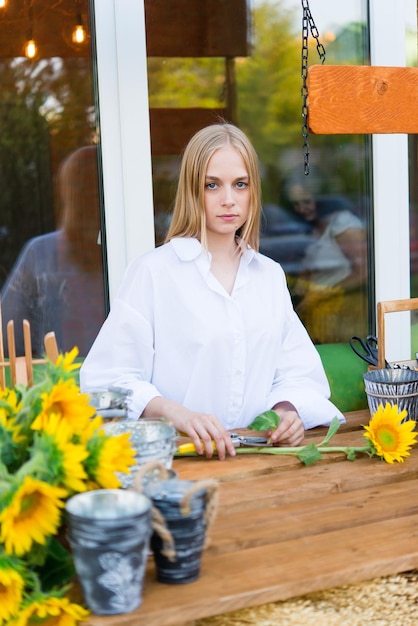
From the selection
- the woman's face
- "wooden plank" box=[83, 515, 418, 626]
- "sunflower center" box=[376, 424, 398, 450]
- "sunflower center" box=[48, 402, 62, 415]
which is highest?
the woman's face

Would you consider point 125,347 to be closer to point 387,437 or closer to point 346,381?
point 387,437

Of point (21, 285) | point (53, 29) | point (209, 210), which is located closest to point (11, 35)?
point (53, 29)

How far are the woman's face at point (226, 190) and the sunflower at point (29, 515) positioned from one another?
3.35 ft

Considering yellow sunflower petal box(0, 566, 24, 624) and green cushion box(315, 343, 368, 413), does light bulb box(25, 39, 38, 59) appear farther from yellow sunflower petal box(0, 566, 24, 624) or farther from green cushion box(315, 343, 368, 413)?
yellow sunflower petal box(0, 566, 24, 624)

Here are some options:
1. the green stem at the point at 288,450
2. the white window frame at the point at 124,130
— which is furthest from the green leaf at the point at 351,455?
the white window frame at the point at 124,130

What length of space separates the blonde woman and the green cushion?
86cm

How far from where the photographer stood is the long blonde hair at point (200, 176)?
197 centimetres

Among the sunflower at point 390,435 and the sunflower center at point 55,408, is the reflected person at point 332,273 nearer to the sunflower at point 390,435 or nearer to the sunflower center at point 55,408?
the sunflower at point 390,435

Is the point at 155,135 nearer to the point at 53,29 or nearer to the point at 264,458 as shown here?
the point at 53,29

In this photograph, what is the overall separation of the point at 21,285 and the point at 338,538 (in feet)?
7.39

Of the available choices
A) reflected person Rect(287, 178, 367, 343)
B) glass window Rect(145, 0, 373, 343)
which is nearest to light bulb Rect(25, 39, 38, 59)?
glass window Rect(145, 0, 373, 343)

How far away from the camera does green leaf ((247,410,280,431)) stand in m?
1.76

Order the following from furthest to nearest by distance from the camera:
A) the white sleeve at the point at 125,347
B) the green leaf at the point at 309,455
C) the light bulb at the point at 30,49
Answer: the light bulb at the point at 30,49 → the white sleeve at the point at 125,347 → the green leaf at the point at 309,455

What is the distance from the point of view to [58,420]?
1.13m
